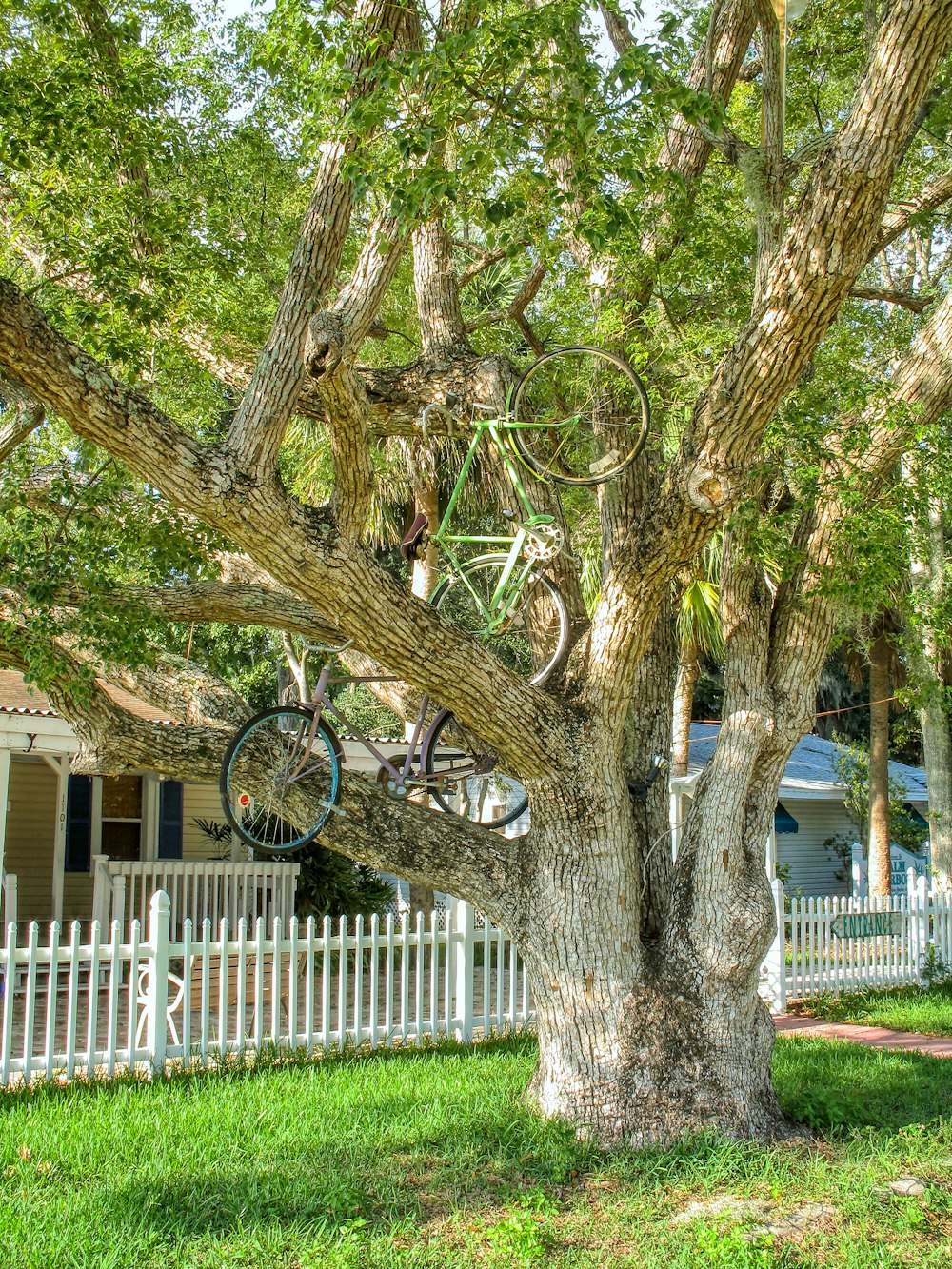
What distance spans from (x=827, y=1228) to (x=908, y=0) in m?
5.75

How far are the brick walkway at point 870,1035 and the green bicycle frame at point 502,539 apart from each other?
567 centimetres

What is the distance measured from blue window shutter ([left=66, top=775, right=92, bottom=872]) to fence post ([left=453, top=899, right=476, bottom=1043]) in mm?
7151

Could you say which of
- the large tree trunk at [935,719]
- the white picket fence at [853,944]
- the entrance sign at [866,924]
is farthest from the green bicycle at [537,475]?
the large tree trunk at [935,719]

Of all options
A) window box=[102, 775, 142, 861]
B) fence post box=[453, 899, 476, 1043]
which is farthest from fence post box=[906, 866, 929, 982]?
window box=[102, 775, 142, 861]

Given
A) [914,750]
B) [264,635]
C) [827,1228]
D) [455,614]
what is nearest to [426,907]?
[455,614]

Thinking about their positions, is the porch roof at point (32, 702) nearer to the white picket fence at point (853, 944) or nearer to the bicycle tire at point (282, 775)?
the bicycle tire at point (282, 775)

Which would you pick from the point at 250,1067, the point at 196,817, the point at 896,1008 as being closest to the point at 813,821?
the point at 896,1008

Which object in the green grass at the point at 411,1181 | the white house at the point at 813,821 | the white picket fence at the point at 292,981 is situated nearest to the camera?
the green grass at the point at 411,1181

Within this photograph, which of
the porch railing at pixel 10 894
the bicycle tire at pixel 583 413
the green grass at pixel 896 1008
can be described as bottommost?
the green grass at pixel 896 1008

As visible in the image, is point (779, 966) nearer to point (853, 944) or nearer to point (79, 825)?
point (853, 944)

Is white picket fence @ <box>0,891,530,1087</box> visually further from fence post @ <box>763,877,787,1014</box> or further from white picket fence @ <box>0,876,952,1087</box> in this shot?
fence post @ <box>763,877,787,1014</box>

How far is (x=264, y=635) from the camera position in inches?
944

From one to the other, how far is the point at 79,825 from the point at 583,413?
1055cm

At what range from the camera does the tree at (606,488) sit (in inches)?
222
